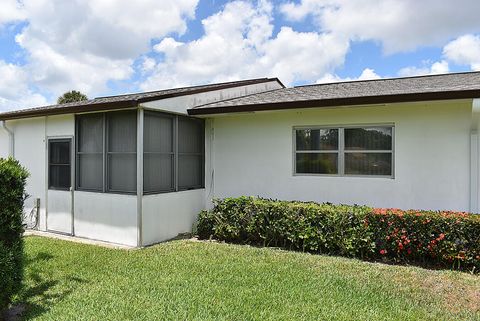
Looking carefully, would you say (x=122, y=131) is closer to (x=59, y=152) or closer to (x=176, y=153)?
(x=176, y=153)

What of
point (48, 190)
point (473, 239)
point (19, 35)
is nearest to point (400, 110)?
point (473, 239)

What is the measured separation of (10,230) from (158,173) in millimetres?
3993

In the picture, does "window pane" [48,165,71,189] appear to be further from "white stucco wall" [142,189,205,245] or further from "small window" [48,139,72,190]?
"white stucco wall" [142,189,205,245]

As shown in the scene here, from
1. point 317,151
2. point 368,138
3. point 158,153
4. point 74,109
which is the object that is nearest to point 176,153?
point 158,153

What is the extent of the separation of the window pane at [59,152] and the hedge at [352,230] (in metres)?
3.73

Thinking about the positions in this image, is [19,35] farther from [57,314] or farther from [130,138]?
[57,314]

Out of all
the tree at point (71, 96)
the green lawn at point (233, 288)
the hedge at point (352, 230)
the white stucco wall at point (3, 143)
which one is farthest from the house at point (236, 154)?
the tree at point (71, 96)

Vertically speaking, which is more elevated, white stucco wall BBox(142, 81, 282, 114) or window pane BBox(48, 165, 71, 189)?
white stucco wall BBox(142, 81, 282, 114)

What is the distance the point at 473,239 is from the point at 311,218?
2.69 metres

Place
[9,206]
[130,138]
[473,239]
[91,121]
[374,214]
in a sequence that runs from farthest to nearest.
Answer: [91,121] → [130,138] → [374,214] → [473,239] → [9,206]

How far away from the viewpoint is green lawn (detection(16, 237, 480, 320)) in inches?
155

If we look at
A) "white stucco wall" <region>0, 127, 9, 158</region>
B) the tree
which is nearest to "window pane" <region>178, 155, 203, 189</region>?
"white stucco wall" <region>0, 127, 9, 158</region>

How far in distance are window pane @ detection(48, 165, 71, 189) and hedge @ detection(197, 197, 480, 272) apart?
3501 mm

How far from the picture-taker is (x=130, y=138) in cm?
738
